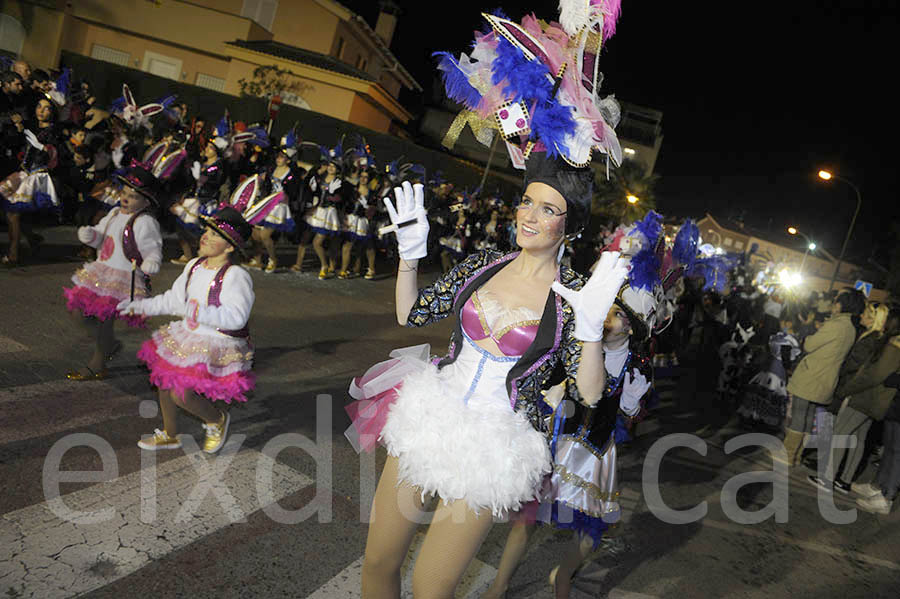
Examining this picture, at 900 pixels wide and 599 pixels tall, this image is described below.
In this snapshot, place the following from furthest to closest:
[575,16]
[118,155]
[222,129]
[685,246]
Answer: [222,129] < [118,155] < [685,246] < [575,16]

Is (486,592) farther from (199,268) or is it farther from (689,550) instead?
(199,268)

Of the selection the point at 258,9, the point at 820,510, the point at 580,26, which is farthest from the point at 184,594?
the point at 258,9

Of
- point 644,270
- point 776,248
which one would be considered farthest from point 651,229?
point 776,248

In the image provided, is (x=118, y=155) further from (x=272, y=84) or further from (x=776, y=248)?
(x=776, y=248)

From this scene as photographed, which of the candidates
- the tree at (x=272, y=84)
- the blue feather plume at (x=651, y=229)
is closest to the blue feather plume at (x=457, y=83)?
the blue feather plume at (x=651, y=229)

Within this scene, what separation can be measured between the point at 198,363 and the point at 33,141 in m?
5.92

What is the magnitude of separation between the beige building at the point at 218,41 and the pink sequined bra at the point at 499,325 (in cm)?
2625

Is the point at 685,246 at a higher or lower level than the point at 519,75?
lower

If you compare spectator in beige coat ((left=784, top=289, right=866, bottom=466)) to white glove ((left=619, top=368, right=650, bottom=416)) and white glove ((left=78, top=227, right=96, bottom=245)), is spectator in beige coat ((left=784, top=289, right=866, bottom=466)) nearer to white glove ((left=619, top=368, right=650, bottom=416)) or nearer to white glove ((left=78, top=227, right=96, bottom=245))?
white glove ((left=619, top=368, right=650, bottom=416))

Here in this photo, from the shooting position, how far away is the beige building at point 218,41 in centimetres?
2711

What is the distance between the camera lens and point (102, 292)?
496cm

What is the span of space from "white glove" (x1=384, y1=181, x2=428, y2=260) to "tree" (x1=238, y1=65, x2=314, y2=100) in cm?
2640

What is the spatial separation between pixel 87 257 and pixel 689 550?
8.34m

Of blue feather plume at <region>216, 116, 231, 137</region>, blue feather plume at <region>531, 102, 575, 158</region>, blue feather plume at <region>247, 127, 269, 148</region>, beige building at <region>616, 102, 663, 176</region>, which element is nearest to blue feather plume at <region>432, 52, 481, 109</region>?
blue feather plume at <region>531, 102, 575, 158</region>
